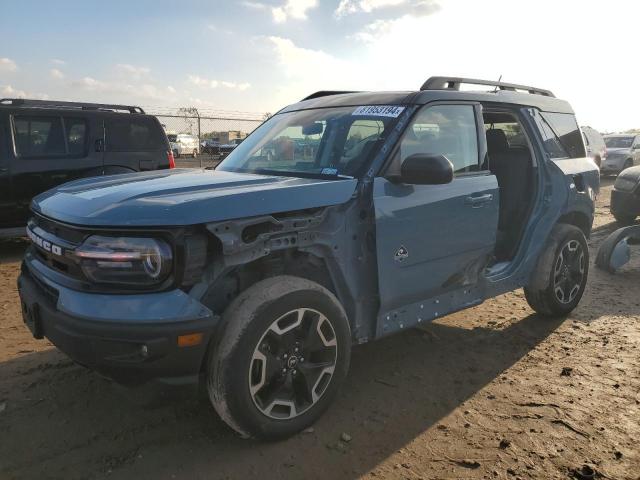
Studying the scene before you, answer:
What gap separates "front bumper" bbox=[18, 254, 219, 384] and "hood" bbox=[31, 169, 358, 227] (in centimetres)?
37

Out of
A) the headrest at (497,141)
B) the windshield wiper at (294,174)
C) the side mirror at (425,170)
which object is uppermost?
the headrest at (497,141)

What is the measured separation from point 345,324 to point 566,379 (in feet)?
5.80

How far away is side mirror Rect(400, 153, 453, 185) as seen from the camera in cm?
301

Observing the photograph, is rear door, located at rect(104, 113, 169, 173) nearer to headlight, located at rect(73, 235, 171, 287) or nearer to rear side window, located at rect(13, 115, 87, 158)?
rear side window, located at rect(13, 115, 87, 158)

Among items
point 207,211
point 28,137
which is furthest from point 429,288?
point 28,137

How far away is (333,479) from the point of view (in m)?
2.48

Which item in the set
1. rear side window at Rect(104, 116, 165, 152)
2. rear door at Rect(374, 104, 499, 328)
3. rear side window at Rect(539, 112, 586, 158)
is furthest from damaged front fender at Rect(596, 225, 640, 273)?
rear side window at Rect(104, 116, 165, 152)

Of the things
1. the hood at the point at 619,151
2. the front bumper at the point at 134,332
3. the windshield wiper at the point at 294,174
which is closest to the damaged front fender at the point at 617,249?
the windshield wiper at the point at 294,174

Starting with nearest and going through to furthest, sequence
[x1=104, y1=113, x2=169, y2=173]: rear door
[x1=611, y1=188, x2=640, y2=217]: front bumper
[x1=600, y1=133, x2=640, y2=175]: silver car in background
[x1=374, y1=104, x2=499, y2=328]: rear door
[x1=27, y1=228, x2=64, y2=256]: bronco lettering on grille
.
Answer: [x1=27, y1=228, x2=64, y2=256]: bronco lettering on grille, [x1=374, y1=104, x2=499, y2=328]: rear door, [x1=104, y1=113, x2=169, y2=173]: rear door, [x1=611, y1=188, x2=640, y2=217]: front bumper, [x1=600, y1=133, x2=640, y2=175]: silver car in background

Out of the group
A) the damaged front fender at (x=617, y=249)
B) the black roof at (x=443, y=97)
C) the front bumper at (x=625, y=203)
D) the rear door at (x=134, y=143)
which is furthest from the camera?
the front bumper at (x=625, y=203)

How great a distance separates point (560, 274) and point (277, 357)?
9.95 feet

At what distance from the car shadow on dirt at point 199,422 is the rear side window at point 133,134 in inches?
174

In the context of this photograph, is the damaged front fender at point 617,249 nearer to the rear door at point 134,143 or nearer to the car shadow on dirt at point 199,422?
the car shadow on dirt at point 199,422

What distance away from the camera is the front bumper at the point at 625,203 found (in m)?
8.99
